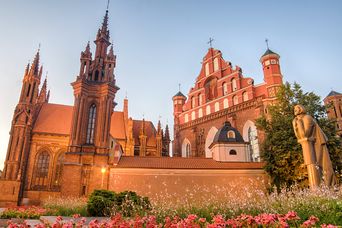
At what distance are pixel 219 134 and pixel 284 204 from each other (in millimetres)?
20545

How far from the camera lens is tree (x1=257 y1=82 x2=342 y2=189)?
18438 mm

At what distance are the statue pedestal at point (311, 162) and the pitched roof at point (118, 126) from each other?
1060 inches

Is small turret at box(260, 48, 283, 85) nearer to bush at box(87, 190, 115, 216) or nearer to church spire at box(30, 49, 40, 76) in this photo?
bush at box(87, 190, 115, 216)

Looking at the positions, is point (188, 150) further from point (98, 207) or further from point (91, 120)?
point (98, 207)

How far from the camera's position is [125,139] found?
3469 centimetres

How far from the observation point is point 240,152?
27875 millimetres

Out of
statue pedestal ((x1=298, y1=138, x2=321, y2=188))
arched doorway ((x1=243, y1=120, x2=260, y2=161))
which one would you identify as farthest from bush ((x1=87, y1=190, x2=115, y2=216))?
arched doorway ((x1=243, y1=120, x2=260, y2=161))

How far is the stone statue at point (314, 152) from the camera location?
415 inches

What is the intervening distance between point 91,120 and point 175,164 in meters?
9.17

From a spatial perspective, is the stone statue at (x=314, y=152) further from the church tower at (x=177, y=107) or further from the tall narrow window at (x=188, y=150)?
the church tower at (x=177, y=107)

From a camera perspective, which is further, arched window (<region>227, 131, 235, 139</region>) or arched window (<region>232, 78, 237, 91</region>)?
arched window (<region>232, 78, 237, 91</region>)

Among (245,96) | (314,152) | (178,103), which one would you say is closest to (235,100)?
(245,96)

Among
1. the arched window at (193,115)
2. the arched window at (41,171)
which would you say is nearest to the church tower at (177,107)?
the arched window at (193,115)

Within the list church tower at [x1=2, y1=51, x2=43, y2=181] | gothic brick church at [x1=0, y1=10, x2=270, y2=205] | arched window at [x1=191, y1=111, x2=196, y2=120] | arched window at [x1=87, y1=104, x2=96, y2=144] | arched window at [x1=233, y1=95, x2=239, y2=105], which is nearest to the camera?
gothic brick church at [x1=0, y1=10, x2=270, y2=205]
